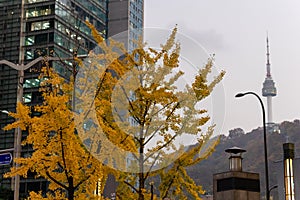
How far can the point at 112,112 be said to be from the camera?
17.1 metres

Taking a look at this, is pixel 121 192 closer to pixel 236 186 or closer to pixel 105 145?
pixel 105 145

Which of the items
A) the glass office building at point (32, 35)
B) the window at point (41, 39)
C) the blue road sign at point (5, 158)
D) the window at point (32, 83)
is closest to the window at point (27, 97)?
the glass office building at point (32, 35)

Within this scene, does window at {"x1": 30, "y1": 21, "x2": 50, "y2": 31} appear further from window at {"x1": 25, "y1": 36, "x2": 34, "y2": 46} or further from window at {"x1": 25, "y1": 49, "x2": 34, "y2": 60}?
A: window at {"x1": 25, "y1": 49, "x2": 34, "y2": 60}

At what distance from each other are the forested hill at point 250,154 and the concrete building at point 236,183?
3056 centimetres

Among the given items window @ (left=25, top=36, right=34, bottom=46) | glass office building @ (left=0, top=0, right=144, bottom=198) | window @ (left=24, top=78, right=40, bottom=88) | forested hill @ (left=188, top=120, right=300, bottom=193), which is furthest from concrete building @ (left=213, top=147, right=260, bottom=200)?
window @ (left=25, top=36, right=34, bottom=46)

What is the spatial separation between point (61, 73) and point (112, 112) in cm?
6070

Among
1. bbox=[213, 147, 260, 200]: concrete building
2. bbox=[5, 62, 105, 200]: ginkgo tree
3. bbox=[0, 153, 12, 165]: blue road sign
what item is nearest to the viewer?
bbox=[5, 62, 105, 200]: ginkgo tree

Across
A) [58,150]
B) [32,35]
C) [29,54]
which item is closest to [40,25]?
[32,35]

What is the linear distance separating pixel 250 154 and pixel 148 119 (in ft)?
281

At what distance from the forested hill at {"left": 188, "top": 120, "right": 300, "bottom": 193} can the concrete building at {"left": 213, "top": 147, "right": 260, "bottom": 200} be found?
30559mm

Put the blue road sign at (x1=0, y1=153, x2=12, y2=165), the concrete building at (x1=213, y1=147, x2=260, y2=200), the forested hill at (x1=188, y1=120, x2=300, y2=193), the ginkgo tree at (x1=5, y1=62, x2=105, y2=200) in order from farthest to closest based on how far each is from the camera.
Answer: the forested hill at (x1=188, y1=120, x2=300, y2=193), the concrete building at (x1=213, y1=147, x2=260, y2=200), the blue road sign at (x1=0, y1=153, x2=12, y2=165), the ginkgo tree at (x1=5, y1=62, x2=105, y2=200)

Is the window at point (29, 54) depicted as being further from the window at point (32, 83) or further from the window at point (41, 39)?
the window at point (32, 83)

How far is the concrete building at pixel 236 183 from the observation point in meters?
25.8

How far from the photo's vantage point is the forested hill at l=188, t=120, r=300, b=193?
66.3 metres
